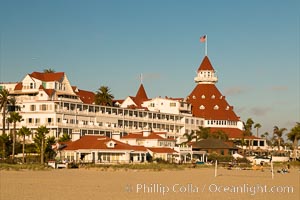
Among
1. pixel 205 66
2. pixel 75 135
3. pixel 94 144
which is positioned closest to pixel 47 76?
pixel 75 135

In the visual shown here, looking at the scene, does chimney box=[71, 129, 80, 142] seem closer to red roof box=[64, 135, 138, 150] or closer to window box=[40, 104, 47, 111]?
window box=[40, 104, 47, 111]

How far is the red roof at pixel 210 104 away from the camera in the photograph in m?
125

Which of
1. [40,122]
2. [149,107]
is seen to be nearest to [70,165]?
[40,122]

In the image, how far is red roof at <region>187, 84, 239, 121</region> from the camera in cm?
12488

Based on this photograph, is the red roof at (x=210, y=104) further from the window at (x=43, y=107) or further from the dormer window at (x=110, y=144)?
the dormer window at (x=110, y=144)

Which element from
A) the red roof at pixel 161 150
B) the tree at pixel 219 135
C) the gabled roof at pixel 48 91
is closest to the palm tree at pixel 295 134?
the tree at pixel 219 135

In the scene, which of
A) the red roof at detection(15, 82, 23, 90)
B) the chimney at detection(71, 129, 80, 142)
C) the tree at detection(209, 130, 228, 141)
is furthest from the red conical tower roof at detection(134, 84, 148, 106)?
the chimney at detection(71, 129, 80, 142)

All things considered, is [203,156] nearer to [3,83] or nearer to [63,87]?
[63,87]

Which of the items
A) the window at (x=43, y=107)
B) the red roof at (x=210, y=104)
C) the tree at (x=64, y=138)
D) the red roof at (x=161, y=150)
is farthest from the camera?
the red roof at (x=210, y=104)

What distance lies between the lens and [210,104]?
127 meters

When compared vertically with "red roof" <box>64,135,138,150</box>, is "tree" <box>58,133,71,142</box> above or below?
above

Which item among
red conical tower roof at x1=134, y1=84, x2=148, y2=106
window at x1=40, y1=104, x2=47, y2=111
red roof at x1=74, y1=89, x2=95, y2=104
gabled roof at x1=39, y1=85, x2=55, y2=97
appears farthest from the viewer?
red conical tower roof at x1=134, y1=84, x2=148, y2=106

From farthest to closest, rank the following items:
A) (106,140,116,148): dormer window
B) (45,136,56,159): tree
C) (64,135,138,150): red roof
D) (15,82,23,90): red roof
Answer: (15,82,23,90): red roof, (106,140,116,148): dormer window, (64,135,138,150): red roof, (45,136,56,159): tree

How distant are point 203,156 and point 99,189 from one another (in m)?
59.9
